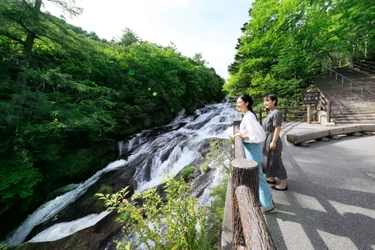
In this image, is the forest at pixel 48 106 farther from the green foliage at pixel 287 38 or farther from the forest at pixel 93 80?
the green foliage at pixel 287 38

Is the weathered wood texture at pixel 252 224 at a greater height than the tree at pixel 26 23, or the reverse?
the tree at pixel 26 23

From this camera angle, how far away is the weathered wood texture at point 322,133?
19.2 ft

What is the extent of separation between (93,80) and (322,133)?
509 inches

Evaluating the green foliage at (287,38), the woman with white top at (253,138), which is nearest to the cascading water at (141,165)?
the woman with white top at (253,138)

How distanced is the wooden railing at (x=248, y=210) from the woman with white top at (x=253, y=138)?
844 millimetres

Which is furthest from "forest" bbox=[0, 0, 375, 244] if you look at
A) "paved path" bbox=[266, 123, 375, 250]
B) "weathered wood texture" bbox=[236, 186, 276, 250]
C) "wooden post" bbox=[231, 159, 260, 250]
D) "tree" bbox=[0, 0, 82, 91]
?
"paved path" bbox=[266, 123, 375, 250]

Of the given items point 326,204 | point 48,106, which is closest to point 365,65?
point 326,204

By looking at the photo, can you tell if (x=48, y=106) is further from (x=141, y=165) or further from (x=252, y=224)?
(x=252, y=224)

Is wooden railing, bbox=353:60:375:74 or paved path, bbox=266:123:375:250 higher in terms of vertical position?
wooden railing, bbox=353:60:375:74

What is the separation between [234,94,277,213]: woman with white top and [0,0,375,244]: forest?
22.9 feet

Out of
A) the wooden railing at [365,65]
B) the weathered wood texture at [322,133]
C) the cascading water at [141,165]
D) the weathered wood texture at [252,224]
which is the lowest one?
the cascading water at [141,165]

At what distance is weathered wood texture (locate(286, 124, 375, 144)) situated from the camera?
5852mm

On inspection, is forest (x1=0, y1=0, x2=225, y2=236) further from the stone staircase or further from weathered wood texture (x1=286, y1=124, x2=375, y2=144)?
the stone staircase

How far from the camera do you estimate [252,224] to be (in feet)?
3.86
